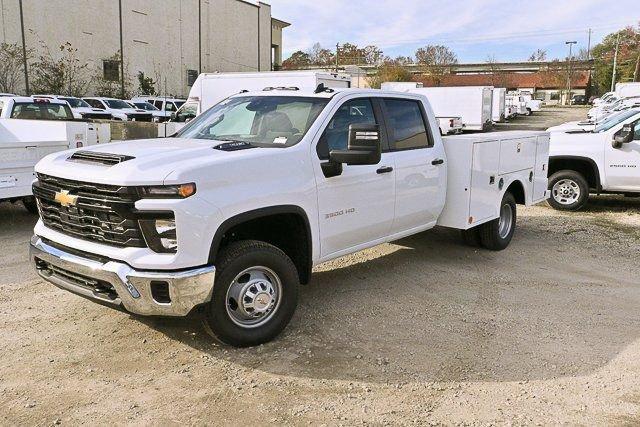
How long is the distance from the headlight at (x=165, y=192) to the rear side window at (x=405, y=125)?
243 cm

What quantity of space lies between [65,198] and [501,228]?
5490mm

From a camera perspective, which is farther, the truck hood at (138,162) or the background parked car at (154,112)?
the background parked car at (154,112)

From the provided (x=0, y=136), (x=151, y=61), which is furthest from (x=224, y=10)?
(x=0, y=136)

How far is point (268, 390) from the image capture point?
3.84 meters

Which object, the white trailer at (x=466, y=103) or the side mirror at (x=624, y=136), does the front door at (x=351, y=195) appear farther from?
the white trailer at (x=466, y=103)

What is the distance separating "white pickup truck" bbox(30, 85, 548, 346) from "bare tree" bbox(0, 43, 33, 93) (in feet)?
106

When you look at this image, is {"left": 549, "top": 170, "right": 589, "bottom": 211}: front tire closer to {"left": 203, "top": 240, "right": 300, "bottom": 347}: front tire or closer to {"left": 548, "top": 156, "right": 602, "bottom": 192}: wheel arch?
{"left": 548, "top": 156, "right": 602, "bottom": 192}: wheel arch

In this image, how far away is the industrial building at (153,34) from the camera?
34.1 m

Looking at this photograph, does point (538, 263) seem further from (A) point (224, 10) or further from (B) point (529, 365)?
(A) point (224, 10)

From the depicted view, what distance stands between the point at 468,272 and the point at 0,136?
8.10 metres

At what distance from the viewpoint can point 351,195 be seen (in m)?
5.02

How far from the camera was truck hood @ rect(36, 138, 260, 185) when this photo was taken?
3801mm

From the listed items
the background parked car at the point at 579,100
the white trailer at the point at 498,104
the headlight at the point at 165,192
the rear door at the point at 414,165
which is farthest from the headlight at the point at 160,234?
the background parked car at the point at 579,100

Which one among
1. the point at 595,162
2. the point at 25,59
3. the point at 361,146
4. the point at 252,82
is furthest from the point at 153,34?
the point at 361,146
